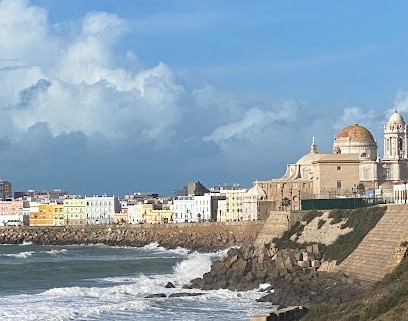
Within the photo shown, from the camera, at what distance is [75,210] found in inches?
4685

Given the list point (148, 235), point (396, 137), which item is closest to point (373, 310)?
point (396, 137)

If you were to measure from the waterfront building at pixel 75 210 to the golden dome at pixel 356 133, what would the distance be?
157ft

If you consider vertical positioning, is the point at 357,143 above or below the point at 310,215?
above

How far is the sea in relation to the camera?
31891 mm

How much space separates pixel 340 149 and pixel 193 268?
32.5 meters

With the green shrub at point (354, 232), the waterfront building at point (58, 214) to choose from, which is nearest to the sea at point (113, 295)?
the green shrub at point (354, 232)

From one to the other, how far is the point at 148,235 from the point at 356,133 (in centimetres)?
2264

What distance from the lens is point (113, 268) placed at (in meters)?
54.1

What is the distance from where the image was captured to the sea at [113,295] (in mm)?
31891

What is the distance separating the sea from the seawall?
552 inches

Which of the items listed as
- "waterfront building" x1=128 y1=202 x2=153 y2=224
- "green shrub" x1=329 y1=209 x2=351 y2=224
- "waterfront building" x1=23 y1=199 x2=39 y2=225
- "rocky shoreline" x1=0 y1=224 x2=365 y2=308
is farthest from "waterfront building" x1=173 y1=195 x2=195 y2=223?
"green shrub" x1=329 y1=209 x2=351 y2=224

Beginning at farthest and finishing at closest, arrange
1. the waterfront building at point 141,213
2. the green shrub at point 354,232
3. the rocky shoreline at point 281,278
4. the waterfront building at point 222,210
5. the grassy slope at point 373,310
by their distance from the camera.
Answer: the waterfront building at point 141,213 → the waterfront building at point 222,210 → the green shrub at point 354,232 → the rocky shoreline at point 281,278 → the grassy slope at point 373,310

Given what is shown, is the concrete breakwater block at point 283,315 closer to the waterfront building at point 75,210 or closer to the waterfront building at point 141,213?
the waterfront building at point 141,213

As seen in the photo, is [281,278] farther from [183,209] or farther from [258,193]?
[183,209]
